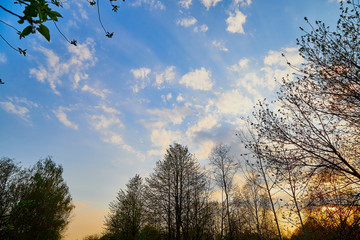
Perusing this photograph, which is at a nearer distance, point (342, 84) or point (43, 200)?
point (342, 84)

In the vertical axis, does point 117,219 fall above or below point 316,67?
below

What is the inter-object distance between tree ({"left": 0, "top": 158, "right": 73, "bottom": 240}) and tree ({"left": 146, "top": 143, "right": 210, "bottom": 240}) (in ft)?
43.4

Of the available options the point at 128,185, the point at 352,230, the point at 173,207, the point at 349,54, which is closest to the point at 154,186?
the point at 173,207

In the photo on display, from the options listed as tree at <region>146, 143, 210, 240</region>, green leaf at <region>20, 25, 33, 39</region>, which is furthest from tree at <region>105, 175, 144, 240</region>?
green leaf at <region>20, 25, 33, 39</region>

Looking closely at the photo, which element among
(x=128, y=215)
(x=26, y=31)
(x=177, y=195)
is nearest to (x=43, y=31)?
(x=26, y=31)

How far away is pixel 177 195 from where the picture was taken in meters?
15.3

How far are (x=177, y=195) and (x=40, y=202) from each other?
16243 millimetres

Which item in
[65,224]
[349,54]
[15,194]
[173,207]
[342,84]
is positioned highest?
[349,54]

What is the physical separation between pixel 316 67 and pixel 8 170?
99.6ft

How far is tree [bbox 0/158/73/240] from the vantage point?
55.4ft

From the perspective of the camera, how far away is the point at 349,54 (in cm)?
531

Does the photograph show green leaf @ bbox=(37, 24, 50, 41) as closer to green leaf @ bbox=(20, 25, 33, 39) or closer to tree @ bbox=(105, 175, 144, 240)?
green leaf @ bbox=(20, 25, 33, 39)

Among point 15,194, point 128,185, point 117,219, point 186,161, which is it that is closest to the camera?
point 186,161

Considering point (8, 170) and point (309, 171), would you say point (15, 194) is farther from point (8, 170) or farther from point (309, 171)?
point (309, 171)
